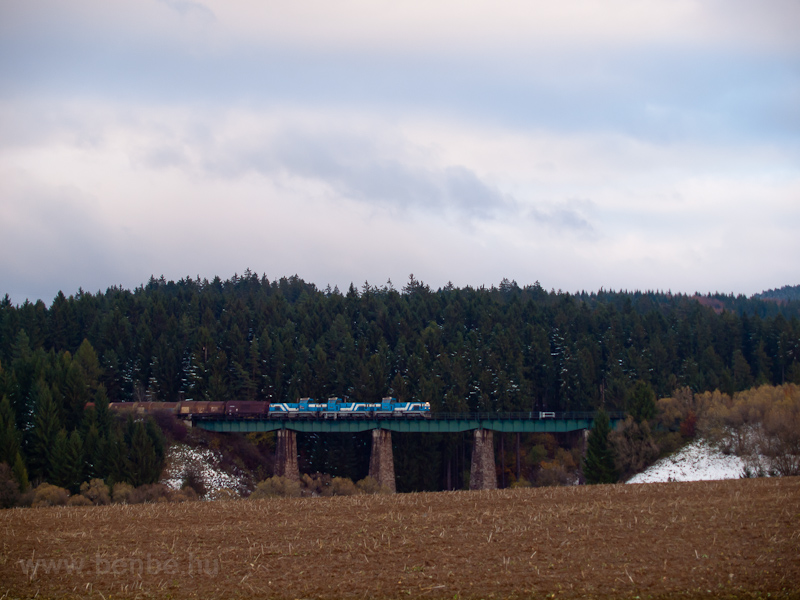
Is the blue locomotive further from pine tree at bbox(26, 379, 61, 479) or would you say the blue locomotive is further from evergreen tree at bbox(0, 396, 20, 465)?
evergreen tree at bbox(0, 396, 20, 465)

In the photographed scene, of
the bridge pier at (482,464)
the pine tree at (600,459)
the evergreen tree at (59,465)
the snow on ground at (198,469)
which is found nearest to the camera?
the pine tree at (600,459)

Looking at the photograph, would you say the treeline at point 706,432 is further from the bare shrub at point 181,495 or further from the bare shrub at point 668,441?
the bare shrub at point 181,495

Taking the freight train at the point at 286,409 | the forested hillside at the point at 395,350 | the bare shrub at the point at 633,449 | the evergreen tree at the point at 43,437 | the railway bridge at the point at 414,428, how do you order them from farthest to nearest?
the forested hillside at the point at 395,350
the freight train at the point at 286,409
the railway bridge at the point at 414,428
the evergreen tree at the point at 43,437
the bare shrub at the point at 633,449

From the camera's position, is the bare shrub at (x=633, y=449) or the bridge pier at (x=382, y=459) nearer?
the bare shrub at (x=633, y=449)

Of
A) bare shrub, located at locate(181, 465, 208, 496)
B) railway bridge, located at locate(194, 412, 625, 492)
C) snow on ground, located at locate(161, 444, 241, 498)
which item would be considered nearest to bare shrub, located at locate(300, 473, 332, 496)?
railway bridge, located at locate(194, 412, 625, 492)

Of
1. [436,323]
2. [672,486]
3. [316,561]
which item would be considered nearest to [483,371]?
[436,323]

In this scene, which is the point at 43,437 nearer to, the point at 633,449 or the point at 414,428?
the point at 414,428

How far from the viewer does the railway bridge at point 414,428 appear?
290 feet

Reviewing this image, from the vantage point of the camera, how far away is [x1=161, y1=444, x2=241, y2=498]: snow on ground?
273 feet

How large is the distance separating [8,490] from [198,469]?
25959 mm

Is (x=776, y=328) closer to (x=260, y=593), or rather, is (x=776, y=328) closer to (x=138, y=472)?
(x=138, y=472)

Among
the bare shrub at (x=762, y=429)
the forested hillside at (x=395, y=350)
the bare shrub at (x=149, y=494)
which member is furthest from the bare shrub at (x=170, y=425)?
the bare shrub at (x=762, y=429)

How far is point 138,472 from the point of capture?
76.5 metres

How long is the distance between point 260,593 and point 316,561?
4.07 m
